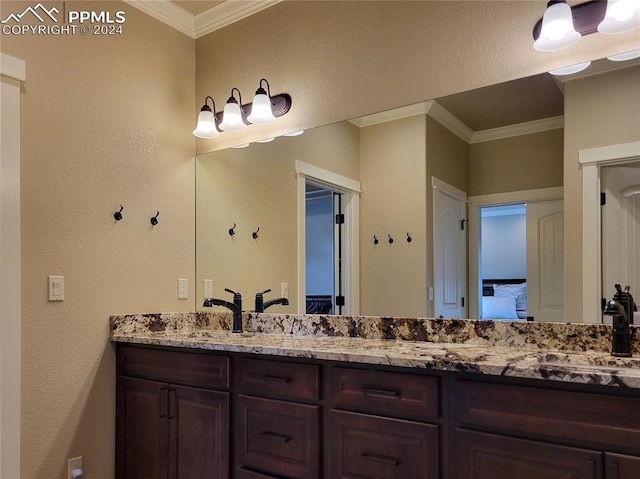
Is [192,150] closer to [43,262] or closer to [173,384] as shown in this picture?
[43,262]

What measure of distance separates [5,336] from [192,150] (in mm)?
1440

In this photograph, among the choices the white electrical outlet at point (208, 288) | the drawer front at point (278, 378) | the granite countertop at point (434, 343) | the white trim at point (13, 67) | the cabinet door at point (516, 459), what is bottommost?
the cabinet door at point (516, 459)

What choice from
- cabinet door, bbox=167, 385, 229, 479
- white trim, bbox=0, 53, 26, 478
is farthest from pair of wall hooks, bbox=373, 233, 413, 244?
white trim, bbox=0, 53, 26, 478

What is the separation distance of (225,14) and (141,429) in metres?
2.31

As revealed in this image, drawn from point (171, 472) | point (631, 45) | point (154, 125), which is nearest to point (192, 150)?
point (154, 125)

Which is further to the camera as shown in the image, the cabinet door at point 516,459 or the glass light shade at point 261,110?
the glass light shade at point 261,110

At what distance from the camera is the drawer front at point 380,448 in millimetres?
1525

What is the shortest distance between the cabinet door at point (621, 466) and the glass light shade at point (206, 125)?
2354 mm

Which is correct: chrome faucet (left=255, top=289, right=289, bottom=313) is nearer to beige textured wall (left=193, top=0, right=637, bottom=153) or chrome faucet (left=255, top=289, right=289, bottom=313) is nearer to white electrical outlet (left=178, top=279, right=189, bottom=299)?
white electrical outlet (left=178, top=279, right=189, bottom=299)

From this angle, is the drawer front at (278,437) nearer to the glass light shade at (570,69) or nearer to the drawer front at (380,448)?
the drawer front at (380,448)

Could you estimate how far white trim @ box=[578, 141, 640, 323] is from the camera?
1.76 m

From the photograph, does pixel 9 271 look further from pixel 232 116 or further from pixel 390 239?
pixel 390 239

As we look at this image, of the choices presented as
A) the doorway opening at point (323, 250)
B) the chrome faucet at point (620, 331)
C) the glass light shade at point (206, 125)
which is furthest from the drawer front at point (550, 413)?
the glass light shade at point (206, 125)

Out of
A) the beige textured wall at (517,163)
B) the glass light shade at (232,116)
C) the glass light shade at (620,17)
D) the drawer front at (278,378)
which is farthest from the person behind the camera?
the glass light shade at (232,116)
